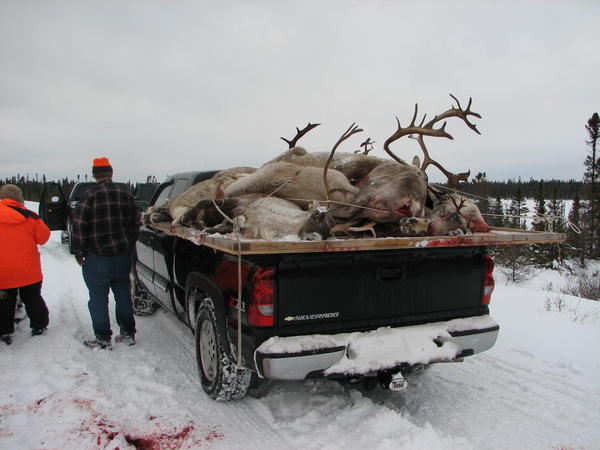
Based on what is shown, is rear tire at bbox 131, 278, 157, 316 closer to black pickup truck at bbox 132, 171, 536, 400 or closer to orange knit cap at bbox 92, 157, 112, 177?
orange knit cap at bbox 92, 157, 112, 177

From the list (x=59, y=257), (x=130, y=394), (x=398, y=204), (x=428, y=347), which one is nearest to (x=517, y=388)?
(x=428, y=347)

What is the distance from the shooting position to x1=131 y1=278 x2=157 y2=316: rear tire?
6.15m

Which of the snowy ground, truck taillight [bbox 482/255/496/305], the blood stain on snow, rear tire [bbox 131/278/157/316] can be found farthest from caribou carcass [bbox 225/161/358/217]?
rear tire [bbox 131/278/157/316]

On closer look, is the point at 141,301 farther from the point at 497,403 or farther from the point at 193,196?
the point at 497,403

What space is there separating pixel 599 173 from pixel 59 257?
54.9 meters

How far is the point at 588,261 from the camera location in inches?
1855

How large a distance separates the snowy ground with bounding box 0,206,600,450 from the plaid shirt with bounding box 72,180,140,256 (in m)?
1.10

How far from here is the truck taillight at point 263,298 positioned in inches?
110

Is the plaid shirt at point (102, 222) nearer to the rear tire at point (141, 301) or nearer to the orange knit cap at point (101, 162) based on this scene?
the orange knit cap at point (101, 162)

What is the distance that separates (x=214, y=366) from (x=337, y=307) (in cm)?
125

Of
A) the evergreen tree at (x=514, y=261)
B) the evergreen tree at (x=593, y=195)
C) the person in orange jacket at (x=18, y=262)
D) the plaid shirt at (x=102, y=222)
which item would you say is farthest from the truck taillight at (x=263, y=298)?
the evergreen tree at (x=593, y=195)

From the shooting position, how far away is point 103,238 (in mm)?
4477

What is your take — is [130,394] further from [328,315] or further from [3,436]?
[328,315]

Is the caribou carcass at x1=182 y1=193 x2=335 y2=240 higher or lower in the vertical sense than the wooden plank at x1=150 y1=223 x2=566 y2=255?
higher
